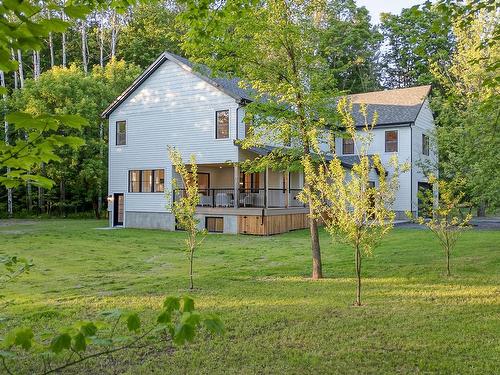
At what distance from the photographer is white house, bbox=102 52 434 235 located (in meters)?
21.8

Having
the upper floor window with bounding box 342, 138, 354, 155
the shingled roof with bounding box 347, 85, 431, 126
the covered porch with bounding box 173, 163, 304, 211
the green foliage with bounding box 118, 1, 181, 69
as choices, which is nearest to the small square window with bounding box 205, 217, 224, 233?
the covered porch with bounding box 173, 163, 304, 211

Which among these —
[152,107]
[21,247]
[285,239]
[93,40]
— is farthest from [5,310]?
[93,40]

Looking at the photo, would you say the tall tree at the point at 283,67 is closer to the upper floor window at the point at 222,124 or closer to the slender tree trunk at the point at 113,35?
the upper floor window at the point at 222,124

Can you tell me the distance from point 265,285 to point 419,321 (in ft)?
11.4

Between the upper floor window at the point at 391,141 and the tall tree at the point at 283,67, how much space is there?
18.6 m

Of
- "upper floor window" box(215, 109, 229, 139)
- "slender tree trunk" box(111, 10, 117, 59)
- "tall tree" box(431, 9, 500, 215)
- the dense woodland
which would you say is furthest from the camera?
"slender tree trunk" box(111, 10, 117, 59)

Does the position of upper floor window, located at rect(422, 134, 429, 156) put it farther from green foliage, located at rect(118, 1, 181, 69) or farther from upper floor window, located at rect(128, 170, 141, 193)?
green foliage, located at rect(118, 1, 181, 69)

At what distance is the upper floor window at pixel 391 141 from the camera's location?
27969mm

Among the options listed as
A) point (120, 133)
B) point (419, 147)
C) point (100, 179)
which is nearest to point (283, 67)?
point (120, 133)

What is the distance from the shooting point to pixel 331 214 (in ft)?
28.1

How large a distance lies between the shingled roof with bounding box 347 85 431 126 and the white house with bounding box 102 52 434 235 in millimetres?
137

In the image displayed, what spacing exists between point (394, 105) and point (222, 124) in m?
13.2

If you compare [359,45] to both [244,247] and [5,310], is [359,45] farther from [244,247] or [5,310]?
[5,310]

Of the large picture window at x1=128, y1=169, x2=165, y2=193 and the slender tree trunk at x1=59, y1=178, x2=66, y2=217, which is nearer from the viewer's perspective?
the large picture window at x1=128, y1=169, x2=165, y2=193
